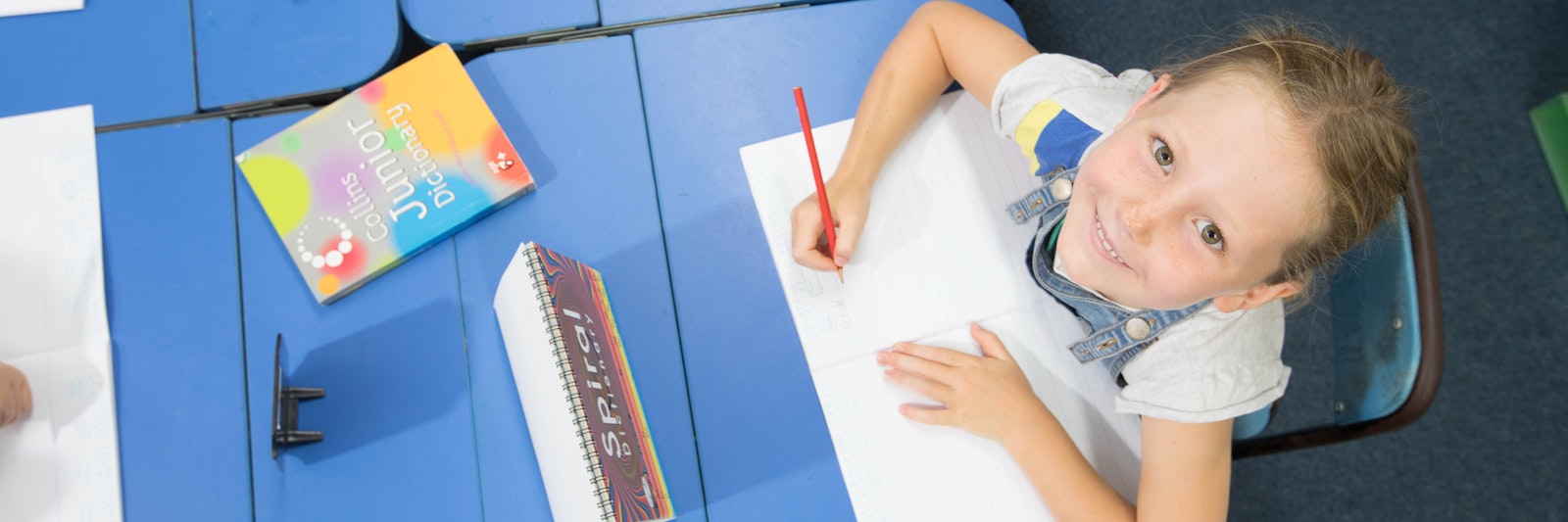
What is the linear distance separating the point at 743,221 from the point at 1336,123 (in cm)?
49

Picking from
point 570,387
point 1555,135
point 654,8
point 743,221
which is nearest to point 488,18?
point 654,8

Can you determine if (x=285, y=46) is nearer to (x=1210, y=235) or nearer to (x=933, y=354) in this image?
(x=933, y=354)

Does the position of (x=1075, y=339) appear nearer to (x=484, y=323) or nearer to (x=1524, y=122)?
(x=484, y=323)

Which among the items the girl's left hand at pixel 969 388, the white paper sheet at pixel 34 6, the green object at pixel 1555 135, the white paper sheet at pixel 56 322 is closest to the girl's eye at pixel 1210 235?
the girl's left hand at pixel 969 388

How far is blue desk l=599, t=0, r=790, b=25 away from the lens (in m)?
0.95

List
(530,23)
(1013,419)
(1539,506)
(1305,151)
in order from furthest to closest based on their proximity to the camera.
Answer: (1539,506), (530,23), (1013,419), (1305,151)

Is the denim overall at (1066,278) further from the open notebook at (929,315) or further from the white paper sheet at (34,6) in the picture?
the white paper sheet at (34,6)

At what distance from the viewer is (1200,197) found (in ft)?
2.27

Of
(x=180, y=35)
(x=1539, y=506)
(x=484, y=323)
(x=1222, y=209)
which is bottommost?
(x=1539, y=506)

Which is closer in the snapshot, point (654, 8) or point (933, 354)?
point (933, 354)

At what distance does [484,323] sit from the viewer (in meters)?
0.85

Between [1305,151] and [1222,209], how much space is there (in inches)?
2.7

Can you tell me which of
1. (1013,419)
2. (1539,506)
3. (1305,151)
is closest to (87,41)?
(1013,419)

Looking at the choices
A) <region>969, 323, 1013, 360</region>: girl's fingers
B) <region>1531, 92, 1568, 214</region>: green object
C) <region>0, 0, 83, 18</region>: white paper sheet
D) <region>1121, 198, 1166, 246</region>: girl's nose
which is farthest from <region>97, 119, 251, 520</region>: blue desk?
<region>1531, 92, 1568, 214</region>: green object
